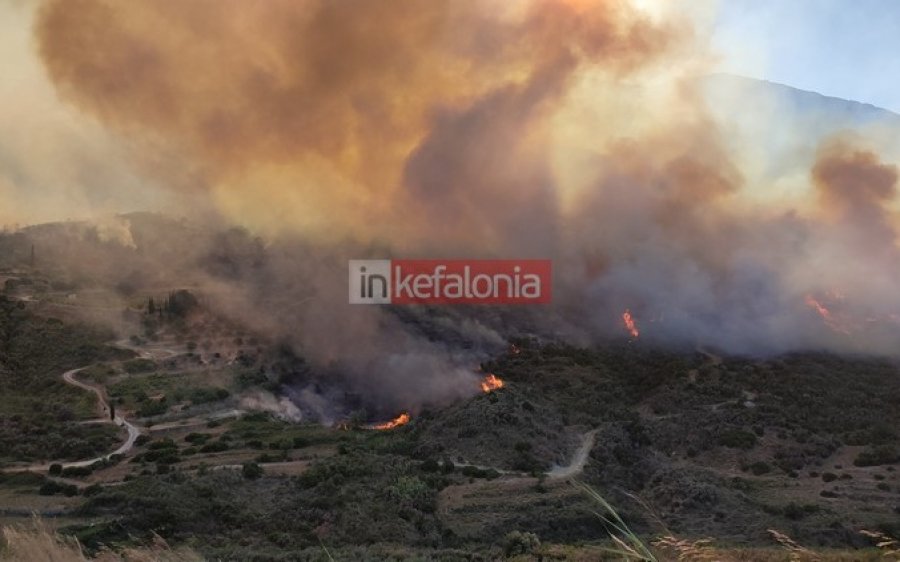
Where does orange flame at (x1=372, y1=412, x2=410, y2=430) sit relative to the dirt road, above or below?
below

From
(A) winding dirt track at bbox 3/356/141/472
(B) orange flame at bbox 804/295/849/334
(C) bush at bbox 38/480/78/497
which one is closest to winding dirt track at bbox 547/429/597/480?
(C) bush at bbox 38/480/78/497

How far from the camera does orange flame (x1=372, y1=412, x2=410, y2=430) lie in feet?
170

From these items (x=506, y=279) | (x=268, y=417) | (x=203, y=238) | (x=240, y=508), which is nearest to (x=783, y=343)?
(x=506, y=279)

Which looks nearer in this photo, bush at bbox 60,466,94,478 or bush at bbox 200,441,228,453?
bush at bbox 60,466,94,478

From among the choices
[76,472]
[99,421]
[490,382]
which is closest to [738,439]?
[490,382]

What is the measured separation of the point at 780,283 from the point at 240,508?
2779 inches

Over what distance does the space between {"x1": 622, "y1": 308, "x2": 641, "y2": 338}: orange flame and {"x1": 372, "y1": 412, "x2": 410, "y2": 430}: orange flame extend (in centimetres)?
3179

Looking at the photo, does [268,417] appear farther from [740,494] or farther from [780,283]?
[780,283]

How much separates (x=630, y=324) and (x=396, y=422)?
35.2 meters

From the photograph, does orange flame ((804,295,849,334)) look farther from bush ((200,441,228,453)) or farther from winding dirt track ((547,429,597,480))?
bush ((200,441,228,453))

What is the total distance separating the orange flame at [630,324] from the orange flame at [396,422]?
3179cm

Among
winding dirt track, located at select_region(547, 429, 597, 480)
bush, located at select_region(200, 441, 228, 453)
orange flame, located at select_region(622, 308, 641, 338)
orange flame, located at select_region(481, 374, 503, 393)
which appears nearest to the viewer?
winding dirt track, located at select_region(547, 429, 597, 480)

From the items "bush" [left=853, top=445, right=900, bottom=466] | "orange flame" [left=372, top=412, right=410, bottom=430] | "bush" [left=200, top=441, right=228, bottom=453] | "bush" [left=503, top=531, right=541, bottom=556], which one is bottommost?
"orange flame" [left=372, top=412, right=410, bottom=430]

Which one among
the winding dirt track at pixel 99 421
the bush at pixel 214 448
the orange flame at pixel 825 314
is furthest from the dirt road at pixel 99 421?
the orange flame at pixel 825 314
